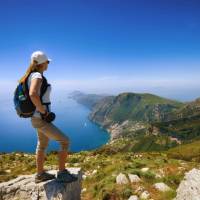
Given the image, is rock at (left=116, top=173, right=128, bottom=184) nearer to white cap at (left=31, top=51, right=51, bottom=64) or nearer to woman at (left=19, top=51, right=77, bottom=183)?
woman at (left=19, top=51, right=77, bottom=183)

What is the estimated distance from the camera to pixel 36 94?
7.87m

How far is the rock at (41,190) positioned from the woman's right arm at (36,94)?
122 inches

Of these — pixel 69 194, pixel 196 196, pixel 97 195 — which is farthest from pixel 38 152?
pixel 196 196

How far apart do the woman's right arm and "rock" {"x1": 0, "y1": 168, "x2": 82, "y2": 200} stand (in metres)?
3.09

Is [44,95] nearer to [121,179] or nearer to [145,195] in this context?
[145,195]

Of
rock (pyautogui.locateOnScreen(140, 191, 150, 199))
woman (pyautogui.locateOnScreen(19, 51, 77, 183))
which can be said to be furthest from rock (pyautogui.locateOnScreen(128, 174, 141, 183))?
woman (pyautogui.locateOnScreen(19, 51, 77, 183))

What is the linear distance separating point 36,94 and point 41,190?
385 cm

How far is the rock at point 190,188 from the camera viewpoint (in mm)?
9177

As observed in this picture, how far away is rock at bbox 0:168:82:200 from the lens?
945 cm

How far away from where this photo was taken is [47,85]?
28.0ft

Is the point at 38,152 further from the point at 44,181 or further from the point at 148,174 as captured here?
the point at 148,174

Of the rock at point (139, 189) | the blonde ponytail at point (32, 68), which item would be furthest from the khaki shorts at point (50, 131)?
the rock at point (139, 189)

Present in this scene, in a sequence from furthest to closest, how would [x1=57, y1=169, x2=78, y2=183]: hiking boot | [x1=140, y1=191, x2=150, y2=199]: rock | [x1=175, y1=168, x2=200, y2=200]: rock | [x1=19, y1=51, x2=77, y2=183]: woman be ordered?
[x1=140, y1=191, x2=150, y2=199]: rock < [x1=57, y1=169, x2=78, y2=183]: hiking boot < [x1=175, y1=168, x2=200, y2=200]: rock < [x1=19, y1=51, x2=77, y2=183]: woman

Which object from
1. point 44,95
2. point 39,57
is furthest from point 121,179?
point 39,57
